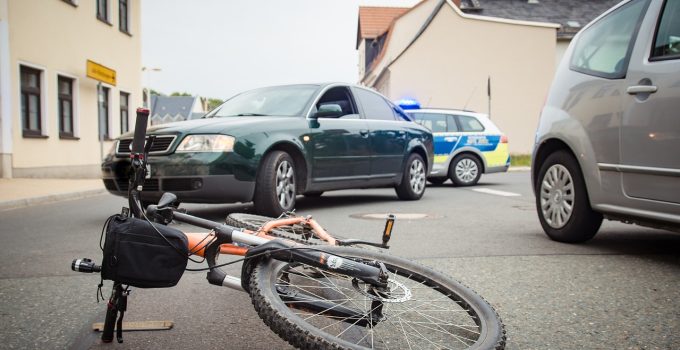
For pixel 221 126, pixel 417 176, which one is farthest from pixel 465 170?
pixel 221 126

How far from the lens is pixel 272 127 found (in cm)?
682

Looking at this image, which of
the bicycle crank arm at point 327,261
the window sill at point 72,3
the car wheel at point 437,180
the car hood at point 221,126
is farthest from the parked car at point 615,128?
the window sill at point 72,3

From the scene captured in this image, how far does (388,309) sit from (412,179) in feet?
23.5

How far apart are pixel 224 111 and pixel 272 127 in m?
1.16

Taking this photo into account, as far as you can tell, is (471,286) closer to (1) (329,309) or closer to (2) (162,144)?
(1) (329,309)

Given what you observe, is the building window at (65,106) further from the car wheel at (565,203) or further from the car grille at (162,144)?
the car wheel at (565,203)

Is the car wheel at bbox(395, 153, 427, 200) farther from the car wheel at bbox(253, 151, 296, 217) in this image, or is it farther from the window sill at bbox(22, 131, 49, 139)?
the window sill at bbox(22, 131, 49, 139)

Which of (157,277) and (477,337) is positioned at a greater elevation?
(157,277)

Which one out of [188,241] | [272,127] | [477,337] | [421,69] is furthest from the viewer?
[421,69]

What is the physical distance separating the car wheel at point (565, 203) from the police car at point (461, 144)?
8134 millimetres

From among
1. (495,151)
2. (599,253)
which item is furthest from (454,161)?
(599,253)

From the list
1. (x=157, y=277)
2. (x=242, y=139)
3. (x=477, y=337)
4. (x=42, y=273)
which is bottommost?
(x=42, y=273)

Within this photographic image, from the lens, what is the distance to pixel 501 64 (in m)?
32.5

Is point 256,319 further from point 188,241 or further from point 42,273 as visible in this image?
point 42,273
